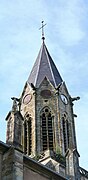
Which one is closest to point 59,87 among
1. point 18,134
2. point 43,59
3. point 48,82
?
point 48,82

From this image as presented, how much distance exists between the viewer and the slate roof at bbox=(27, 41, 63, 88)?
34.2 metres

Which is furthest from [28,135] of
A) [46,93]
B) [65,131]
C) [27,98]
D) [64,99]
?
[64,99]

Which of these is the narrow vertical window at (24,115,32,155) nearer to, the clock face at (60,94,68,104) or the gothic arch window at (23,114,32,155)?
the gothic arch window at (23,114,32,155)

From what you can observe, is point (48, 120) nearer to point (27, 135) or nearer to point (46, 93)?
point (27, 135)

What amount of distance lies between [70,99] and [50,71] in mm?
2894

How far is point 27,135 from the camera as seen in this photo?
30.9 metres

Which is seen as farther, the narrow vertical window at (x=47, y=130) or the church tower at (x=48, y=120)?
the narrow vertical window at (x=47, y=130)

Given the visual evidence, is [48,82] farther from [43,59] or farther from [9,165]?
[9,165]

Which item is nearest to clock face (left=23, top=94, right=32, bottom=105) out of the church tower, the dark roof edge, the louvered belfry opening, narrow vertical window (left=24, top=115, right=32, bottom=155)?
the church tower

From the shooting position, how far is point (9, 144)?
48.3ft

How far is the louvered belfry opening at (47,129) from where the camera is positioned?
2970 cm

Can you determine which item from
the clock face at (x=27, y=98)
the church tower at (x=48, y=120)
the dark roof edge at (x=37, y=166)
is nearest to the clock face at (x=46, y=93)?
the church tower at (x=48, y=120)

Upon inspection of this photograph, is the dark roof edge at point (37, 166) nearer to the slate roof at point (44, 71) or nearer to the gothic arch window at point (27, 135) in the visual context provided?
the gothic arch window at point (27, 135)

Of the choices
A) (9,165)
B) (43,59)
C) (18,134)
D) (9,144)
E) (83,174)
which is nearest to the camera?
(9,165)
